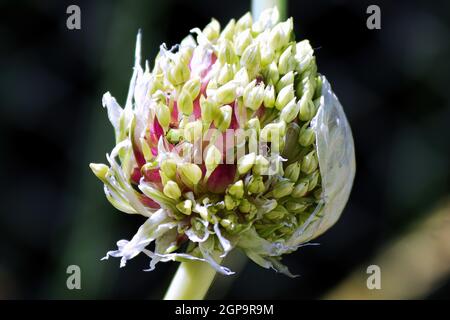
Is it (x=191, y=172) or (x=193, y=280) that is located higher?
(x=191, y=172)

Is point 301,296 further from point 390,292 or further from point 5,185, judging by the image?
point 5,185

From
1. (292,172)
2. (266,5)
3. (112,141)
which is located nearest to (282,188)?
(292,172)

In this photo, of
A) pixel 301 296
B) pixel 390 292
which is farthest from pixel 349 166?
pixel 301 296

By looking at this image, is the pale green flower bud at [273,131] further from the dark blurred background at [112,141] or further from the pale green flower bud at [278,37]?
the dark blurred background at [112,141]

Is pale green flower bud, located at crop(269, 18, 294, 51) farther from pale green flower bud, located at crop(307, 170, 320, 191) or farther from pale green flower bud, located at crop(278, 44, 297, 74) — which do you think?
pale green flower bud, located at crop(307, 170, 320, 191)

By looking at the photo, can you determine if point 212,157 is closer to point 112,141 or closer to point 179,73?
point 179,73

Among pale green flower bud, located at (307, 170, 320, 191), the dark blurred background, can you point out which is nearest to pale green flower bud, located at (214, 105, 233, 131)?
pale green flower bud, located at (307, 170, 320, 191)
